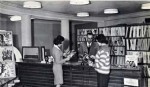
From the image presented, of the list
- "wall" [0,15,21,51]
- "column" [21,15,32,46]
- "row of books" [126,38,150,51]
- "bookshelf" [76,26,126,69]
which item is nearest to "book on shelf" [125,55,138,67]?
"row of books" [126,38,150,51]

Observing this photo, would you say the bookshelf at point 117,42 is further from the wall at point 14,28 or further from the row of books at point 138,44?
the wall at point 14,28

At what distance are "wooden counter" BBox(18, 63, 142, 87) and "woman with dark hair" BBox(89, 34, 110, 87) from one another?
39 centimetres

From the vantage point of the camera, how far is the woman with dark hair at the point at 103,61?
4359 millimetres

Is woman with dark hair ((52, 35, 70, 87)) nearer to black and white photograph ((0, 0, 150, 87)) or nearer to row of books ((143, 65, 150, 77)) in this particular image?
black and white photograph ((0, 0, 150, 87))

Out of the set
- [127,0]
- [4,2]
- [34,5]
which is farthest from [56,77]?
[127,0]

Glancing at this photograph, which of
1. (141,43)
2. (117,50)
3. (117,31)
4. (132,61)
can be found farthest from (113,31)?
(132,61)

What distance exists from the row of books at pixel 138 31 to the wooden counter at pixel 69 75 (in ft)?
7.46

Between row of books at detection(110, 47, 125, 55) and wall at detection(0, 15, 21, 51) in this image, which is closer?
row of books at detection(110, 47, 125, 55)

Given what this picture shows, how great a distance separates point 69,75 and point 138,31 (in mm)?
2715

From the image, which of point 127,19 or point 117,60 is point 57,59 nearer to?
point 117,60

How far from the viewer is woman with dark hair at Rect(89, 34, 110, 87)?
14.3ft

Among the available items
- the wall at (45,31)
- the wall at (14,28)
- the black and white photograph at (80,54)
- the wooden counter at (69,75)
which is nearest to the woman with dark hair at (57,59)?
the black and white photograph at (80,54)

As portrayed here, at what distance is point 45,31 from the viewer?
11336mm

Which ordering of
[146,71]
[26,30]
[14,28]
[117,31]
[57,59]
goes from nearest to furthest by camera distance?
[57,59]
[146,71]
[26,30]
[117,31]
[14,28]
